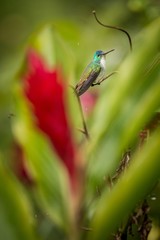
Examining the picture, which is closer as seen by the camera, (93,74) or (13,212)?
(13,212)

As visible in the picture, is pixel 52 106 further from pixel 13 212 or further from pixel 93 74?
pixel 93 74

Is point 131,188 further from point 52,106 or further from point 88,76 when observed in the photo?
point 88,76

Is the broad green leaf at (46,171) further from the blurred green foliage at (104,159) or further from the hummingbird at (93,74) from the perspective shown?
the hummingbird at (93,74)

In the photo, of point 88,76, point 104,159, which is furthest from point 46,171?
point 88,76

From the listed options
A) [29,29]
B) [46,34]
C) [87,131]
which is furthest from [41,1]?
[87,131]

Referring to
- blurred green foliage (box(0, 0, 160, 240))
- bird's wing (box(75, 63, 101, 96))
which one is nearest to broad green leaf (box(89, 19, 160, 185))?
blurred green foliage (box(0, 0, 160, 240))
